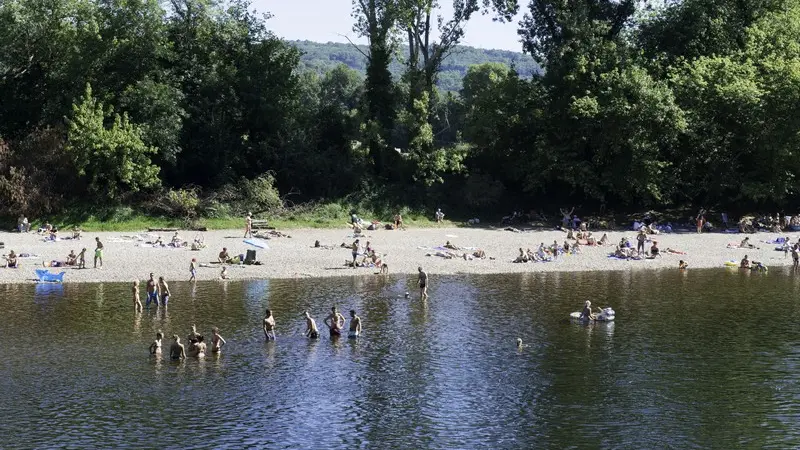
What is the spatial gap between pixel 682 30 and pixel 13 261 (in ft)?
179

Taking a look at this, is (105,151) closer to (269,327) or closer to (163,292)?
(163,292)

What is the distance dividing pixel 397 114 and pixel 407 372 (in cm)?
4454

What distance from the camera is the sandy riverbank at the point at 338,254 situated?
52.4 m

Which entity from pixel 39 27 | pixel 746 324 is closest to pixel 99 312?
pixel 746 324

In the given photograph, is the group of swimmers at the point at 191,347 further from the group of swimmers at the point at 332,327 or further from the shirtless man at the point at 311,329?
the shirtless man at the point at 311,329

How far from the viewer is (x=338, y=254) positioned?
58031mm

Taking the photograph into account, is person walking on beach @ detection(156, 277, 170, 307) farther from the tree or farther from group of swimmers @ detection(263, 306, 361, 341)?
the tree

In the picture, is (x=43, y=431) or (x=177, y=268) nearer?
(x=43, y=431)

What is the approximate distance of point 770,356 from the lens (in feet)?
119

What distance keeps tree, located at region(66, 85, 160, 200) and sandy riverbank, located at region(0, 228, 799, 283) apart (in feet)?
18.7

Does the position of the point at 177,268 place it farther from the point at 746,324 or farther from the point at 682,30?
the point at 682,30

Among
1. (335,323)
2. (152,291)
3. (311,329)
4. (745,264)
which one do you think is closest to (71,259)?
(152,291)

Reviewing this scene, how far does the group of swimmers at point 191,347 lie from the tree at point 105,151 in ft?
108

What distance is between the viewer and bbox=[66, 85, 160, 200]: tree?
65.7m
